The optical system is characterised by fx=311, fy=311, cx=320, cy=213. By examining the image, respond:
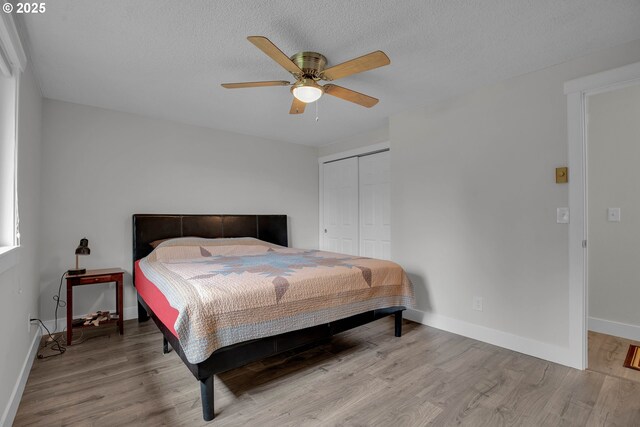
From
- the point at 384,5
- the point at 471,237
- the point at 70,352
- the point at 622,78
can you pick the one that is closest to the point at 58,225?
the point at 70,352

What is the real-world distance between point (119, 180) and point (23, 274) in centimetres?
154

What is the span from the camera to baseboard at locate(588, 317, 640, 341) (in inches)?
111

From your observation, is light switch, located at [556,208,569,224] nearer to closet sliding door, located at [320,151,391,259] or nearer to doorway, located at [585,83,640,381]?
doorway, located at [585,83,640,381]

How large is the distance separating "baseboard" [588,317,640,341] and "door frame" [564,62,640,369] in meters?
1.04

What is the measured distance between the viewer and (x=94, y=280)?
113 inches

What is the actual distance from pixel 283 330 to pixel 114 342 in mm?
1838

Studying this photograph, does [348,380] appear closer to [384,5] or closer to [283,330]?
[283,330]

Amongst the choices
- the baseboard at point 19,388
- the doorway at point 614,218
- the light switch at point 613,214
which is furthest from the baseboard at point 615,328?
the baseboard at point 19,388

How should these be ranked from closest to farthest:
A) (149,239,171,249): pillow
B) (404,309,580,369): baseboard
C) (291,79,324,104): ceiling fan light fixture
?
(291,79,324,104): ceiling fan light fixture < (404,309,580,369): baseboard < (149,239,171,249): pillow

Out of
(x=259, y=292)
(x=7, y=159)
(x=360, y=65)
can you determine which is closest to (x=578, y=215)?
(x=360, y=65)

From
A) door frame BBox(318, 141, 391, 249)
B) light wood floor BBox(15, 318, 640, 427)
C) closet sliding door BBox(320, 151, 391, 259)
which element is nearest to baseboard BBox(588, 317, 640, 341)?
light wood floor BBox(15, 318, 640, 427)

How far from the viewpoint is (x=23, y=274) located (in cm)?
210

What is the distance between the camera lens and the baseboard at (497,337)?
2.37m

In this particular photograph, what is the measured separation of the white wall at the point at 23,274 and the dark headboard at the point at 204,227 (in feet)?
2.79
